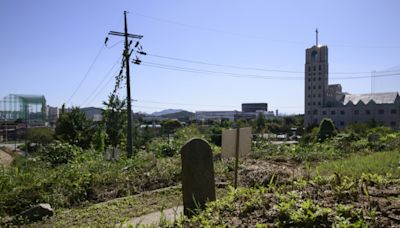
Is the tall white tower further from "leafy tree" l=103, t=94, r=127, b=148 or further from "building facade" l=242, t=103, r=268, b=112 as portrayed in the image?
"leafy tree" l=103, t=94, r=127, b=148

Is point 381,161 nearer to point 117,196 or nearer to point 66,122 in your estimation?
point 117,196

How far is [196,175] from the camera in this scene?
562 centimetres

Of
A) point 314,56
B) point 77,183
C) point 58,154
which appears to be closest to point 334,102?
point 314,56

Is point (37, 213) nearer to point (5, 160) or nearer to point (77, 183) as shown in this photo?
point (77, 183)

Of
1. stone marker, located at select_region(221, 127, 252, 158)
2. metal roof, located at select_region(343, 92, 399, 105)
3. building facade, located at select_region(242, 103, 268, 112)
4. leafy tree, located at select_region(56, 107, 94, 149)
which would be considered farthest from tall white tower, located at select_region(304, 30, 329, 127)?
stone marker, located at select_region(221, 127, 252, 158)

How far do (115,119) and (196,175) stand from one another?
2912cm

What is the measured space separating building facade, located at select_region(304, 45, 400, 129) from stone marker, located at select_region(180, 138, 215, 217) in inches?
3126

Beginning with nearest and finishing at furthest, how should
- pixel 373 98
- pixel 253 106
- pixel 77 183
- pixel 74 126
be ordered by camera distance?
pixel 77 183 < pixel 74 126 < pixel 373 98 < pixel 253 106

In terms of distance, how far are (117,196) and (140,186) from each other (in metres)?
0.73

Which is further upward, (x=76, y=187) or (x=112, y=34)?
(x=112, y=34)

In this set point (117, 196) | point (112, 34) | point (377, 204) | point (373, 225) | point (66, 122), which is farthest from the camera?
point (66, 122)

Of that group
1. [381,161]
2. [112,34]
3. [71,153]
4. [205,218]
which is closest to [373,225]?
[205,218]

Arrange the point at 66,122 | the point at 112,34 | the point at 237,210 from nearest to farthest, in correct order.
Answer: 1. the point at 237,210
2. the point at 112,34
3. the point at 66,122

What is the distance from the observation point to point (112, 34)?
21812 millimetres
